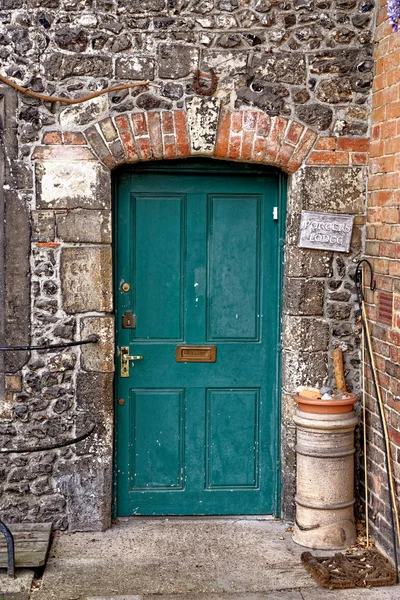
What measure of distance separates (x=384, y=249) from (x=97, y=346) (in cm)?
196

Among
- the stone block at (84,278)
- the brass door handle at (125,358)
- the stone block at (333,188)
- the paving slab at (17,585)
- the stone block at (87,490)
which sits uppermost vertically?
the stone block at (333,188)

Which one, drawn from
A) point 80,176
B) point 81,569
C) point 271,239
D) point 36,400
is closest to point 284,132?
point 271,239

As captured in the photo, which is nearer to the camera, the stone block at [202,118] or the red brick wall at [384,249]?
the red brick wall at [384,249]

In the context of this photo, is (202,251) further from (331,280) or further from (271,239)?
(331,280)

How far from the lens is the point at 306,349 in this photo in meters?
5.43

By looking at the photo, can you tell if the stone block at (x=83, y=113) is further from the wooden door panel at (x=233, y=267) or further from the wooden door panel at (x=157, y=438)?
the wooden door panel at (x=157, y=438)

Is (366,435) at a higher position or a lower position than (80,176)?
lower

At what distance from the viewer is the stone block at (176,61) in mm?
5207

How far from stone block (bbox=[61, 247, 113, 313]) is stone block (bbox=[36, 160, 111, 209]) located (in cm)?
31

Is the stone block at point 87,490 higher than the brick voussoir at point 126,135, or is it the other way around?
the brick voussoir at point 126,135

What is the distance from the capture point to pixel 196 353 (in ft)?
18.4

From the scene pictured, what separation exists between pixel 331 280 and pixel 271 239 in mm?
512

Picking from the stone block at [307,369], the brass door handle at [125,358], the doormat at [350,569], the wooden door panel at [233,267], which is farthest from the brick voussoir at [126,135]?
the doormat at [350,569]

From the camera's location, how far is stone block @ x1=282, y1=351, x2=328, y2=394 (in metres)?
5.44
